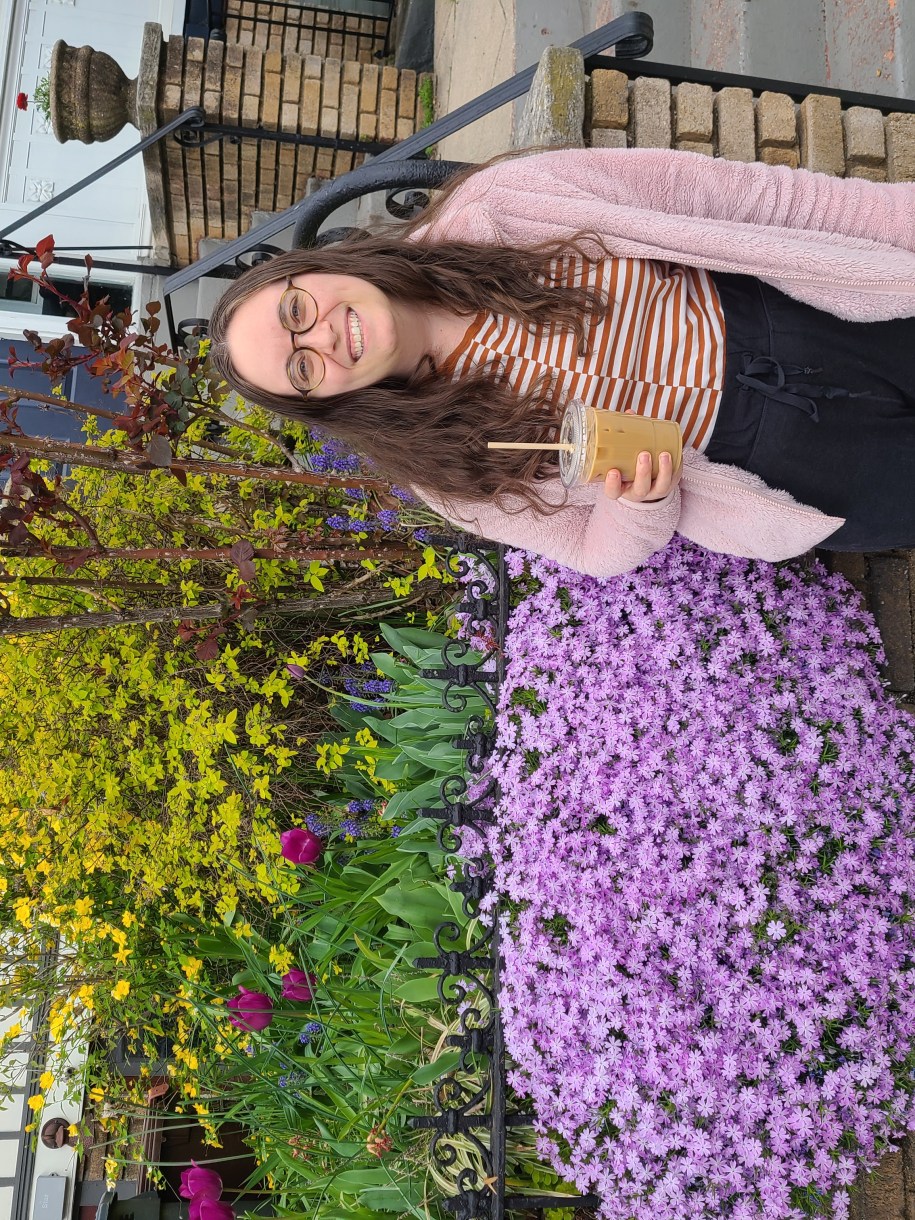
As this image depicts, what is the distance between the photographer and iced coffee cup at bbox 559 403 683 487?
4.53 ft

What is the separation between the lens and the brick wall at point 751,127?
8.03ft

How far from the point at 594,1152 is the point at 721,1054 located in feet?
1.18

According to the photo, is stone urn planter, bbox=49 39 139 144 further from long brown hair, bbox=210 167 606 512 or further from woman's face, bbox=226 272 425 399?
woman's face, bbox=226 272 425 399

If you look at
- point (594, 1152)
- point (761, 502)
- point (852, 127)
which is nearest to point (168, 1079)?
point (594, 1152)

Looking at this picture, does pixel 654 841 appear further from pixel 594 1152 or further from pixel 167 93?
pixel 167 93

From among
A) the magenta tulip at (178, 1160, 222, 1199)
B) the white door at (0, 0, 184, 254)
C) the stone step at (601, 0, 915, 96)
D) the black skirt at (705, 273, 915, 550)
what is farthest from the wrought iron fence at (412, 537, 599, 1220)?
the white door at (0, 0, 184, 254)

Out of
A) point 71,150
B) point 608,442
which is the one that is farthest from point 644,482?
point 71,150

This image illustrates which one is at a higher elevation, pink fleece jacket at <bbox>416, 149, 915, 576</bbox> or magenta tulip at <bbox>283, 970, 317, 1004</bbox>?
pink fleece jacket at <bbox>416, 149, 915, 576</bbox>

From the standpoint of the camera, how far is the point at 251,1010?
104 inches

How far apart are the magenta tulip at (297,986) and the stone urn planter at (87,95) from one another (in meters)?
4.02

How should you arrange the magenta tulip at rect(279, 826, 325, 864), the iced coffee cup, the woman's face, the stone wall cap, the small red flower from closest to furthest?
1. the iced coffee cup
2. the woman's face
3. the small red flower
4. the stone wall cap
5. the magenta tulip at rect(279, 826, 325, 864)

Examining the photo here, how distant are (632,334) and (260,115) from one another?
11.8ft

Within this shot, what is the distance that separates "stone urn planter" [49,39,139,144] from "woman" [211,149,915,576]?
341 cm

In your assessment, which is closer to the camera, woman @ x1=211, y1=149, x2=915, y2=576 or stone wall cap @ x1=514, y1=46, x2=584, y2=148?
woman @ x1=211, y1=149, x2=915, y2=576
